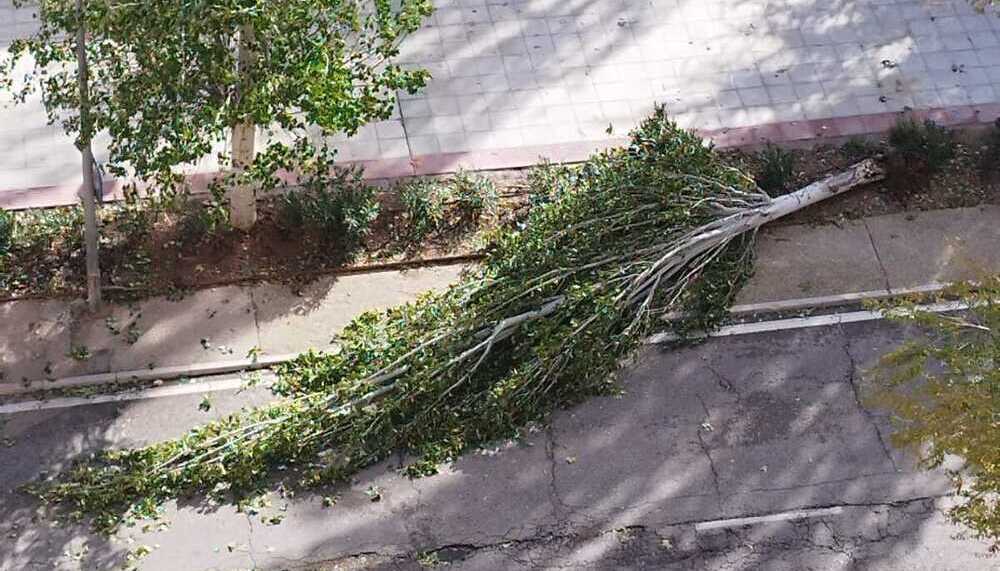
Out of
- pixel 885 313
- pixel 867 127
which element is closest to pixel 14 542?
pixel 885 313

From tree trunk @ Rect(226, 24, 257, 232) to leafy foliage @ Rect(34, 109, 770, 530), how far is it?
5.27ft

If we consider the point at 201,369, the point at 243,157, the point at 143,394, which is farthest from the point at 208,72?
the point at 143,394

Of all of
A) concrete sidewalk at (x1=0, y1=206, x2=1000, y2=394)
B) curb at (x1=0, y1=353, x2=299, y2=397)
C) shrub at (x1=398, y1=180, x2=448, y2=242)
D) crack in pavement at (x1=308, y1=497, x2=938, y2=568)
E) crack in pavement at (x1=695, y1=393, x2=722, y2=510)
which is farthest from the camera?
A: shrub at (x1=398, y1=180, x2=448, y2=242)

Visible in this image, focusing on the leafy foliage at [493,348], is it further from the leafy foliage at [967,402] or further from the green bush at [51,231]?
the green bush at [51,231]

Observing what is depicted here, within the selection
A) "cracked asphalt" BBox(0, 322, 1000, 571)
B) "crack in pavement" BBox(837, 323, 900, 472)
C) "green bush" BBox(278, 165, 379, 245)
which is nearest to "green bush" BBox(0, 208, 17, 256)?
"cracked asphalt" BBox(0, 322, 1000, 571)

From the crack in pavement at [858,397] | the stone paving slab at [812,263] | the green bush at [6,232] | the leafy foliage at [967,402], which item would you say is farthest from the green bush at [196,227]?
the leafy foliage at [967,402]

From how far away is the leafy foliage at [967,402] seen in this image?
9312mm

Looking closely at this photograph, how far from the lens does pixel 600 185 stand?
12.9 m

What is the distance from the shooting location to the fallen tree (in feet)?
36.0

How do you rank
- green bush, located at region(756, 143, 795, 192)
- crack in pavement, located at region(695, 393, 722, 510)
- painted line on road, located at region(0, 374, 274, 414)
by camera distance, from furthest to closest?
green bush, located at region(756, 143, 795, 192) → painted line on road, located at region(0, 374, 274, 414) → crack in pavement, located at region(695, 393, 722, 510)

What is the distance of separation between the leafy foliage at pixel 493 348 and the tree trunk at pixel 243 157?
161cm

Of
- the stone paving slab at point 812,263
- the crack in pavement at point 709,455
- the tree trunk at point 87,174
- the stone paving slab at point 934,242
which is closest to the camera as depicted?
the tree trunk at point 87,174

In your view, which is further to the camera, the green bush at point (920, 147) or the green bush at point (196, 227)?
the green bush at point (920, 147)

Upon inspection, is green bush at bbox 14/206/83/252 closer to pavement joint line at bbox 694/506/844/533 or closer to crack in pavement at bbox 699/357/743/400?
crack in pavement at bbox 699/357/743/400
